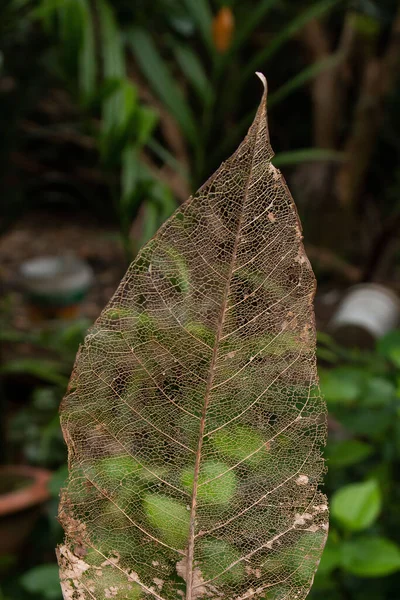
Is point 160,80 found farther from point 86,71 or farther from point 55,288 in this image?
point 55,288

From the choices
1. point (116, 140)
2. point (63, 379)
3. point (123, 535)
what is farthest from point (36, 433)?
point (123, 535)

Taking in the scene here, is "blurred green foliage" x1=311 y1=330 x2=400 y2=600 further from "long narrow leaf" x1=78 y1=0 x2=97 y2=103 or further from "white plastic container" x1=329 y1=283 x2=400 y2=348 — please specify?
"white plastic container" x1=329 y1=283 x2=400 y2=348

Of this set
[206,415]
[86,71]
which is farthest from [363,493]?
[86,71]

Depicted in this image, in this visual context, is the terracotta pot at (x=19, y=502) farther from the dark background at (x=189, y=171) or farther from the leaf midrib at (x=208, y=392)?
the leaf midrib at (x=208, y=392)

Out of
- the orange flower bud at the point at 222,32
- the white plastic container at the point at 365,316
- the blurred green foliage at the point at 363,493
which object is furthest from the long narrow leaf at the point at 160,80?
the white plastic container at the point at 365,316

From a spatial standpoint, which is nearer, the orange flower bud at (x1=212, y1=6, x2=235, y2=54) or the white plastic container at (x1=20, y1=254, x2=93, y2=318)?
the orange flower bud at (x1=212, y1=6, x2=235, y2=54)

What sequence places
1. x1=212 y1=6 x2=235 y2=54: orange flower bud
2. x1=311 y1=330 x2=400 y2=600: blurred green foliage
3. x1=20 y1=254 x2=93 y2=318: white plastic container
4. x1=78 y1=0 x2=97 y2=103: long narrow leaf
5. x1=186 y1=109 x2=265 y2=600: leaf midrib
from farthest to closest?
x1=20 y1=254 x2=93 y2=318: white plastic container
x1=212 y1=6 x2=235 y2=54: orange flower bud
x1=78 y1=0 x2=97 y2=103: long narrow leaf
x1=311 y1=330 x2=400 y2=600: blurred green foliage
x1=186 y1=109 x2=265 y2=600: leaf midrib

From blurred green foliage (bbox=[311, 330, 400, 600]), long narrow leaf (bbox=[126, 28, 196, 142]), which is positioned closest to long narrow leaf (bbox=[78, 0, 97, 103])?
long narrow leaf (bbox=[126, 28, 196, 142])
